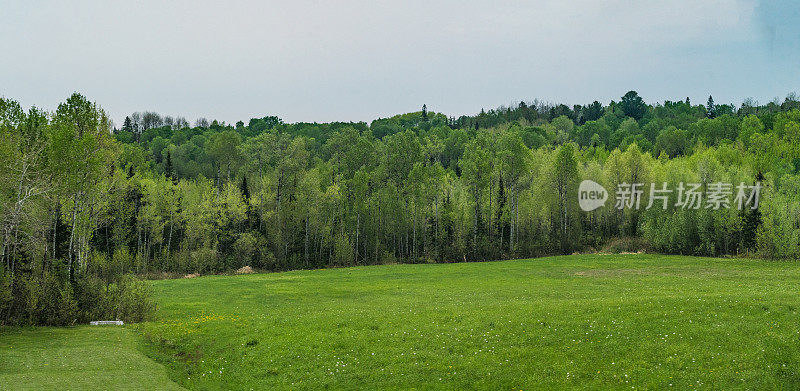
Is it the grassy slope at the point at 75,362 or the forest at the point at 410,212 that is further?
the forest at the point at 410,212
